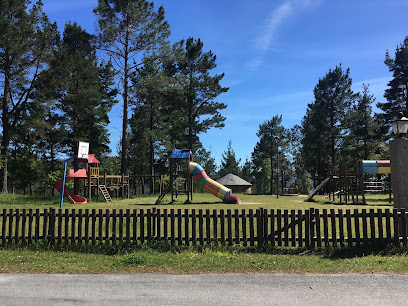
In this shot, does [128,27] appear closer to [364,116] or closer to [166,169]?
[166,169]

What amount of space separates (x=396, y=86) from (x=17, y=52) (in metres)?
43.8

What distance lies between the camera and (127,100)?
30.9 meters

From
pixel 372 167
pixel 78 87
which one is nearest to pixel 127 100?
pixel 78 87

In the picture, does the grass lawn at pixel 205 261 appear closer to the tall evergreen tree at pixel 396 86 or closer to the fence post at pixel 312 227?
the fence post at pixel 312 227

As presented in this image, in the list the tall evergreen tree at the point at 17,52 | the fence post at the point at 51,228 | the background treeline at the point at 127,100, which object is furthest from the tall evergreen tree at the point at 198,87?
the fence post at the point at 51,228

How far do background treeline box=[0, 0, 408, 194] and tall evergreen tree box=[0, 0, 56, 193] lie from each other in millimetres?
84

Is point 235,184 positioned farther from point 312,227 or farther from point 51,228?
point 51,228

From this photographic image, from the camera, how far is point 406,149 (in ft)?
27.7

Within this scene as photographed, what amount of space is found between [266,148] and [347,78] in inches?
1020

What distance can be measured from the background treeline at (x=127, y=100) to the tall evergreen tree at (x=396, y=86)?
0.12 metres

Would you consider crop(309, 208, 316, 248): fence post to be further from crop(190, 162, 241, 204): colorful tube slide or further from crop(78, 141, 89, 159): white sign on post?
crop(78, 141, 89, 159): white sign on post

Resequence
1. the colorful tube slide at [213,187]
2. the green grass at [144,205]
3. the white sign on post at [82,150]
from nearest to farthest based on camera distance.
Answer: the green grass at [144,205], the white sign on post at [82,150], the colorful tube slide at [213,187]

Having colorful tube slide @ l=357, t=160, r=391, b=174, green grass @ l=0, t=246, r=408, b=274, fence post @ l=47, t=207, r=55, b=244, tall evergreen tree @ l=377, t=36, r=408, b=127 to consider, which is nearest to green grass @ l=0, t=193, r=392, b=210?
colorful tube slide @ l=357, t=160, r=391, b=174

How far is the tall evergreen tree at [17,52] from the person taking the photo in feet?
83.9
